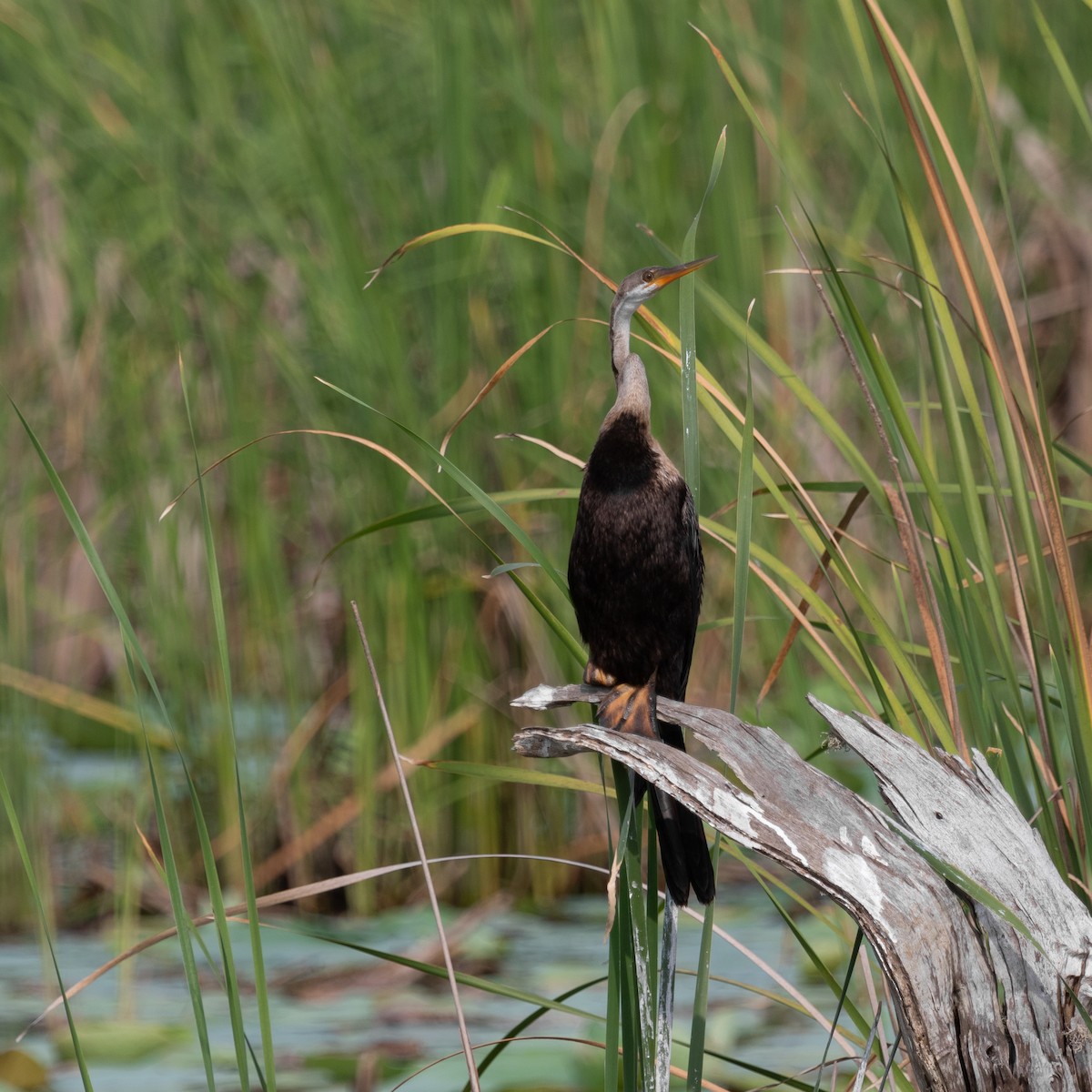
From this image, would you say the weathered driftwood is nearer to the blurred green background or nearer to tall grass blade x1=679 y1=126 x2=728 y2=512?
tall grass blade x1=679 y1=126 x2=728 y2=512

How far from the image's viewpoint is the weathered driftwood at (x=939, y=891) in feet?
4.64

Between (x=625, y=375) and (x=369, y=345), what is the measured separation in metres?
1.39

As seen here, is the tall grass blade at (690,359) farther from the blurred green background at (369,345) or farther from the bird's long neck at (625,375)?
the blurred green background at (369,345)

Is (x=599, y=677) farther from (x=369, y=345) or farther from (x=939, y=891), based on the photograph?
(x=369, y=345)

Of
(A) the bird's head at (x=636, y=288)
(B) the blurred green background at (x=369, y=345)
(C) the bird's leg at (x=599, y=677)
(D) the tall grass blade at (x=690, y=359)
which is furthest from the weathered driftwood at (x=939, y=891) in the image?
(B) the blurred green background at (x=369, y=345)

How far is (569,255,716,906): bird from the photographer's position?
1862 millimetres

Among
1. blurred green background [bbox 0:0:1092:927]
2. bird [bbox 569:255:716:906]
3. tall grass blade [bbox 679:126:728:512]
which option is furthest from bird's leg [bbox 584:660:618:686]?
blurred green background [bbox 0:0:1092:927]

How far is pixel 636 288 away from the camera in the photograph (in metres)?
2.02

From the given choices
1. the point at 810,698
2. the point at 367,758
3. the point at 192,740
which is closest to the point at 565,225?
the point at 367,758

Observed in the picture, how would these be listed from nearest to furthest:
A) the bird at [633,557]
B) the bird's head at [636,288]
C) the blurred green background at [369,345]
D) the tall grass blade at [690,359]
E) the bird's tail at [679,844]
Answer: the tall grass blade at [690,359], the bird's tail at [679,844], the bird at [633,557], the bird's head at [636,288], the blurred green background at [369,345]

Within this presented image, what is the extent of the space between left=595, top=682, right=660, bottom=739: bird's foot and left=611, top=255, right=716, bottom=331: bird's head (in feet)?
1.64

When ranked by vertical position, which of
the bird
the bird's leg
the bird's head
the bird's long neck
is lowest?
the bird's leg

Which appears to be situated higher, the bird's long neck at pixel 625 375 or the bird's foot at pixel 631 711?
A: the bird's long neck at pixel 625 375

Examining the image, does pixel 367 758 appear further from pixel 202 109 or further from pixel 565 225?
pixel 202 109
